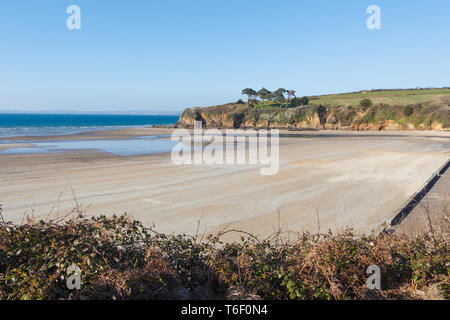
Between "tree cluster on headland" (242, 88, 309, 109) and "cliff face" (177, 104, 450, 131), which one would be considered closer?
"cliff face" (177, 104, 450, 131)

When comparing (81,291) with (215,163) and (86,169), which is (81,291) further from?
(215,163)

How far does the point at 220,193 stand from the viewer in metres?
11.6

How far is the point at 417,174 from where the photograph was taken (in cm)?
1491

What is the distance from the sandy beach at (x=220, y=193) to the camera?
8.59 m

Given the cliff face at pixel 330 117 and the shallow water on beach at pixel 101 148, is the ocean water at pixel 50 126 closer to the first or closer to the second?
the shallow water on beach at pixel 101 148

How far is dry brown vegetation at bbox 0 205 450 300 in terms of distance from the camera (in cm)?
331

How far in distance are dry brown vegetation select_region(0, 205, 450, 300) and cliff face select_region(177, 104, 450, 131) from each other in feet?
198

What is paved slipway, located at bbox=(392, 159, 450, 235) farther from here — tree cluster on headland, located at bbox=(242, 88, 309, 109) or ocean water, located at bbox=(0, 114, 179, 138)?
tree cluster on headland, located at bbox=(242, 88, 309, 109)

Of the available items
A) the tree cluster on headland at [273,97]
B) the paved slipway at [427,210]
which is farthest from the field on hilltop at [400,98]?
the paved slipway at [427,210]

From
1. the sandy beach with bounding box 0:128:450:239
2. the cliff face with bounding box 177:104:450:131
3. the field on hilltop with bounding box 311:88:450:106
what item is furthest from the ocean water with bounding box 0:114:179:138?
the field on hilltop with bounding box 311:88:450:106

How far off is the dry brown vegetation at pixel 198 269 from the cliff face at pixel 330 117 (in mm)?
60267

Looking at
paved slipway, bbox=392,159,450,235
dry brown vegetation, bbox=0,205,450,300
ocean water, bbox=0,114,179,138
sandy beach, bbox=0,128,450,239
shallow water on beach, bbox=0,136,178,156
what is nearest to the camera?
dry brown vegetation, bbox=0,205,450,300
